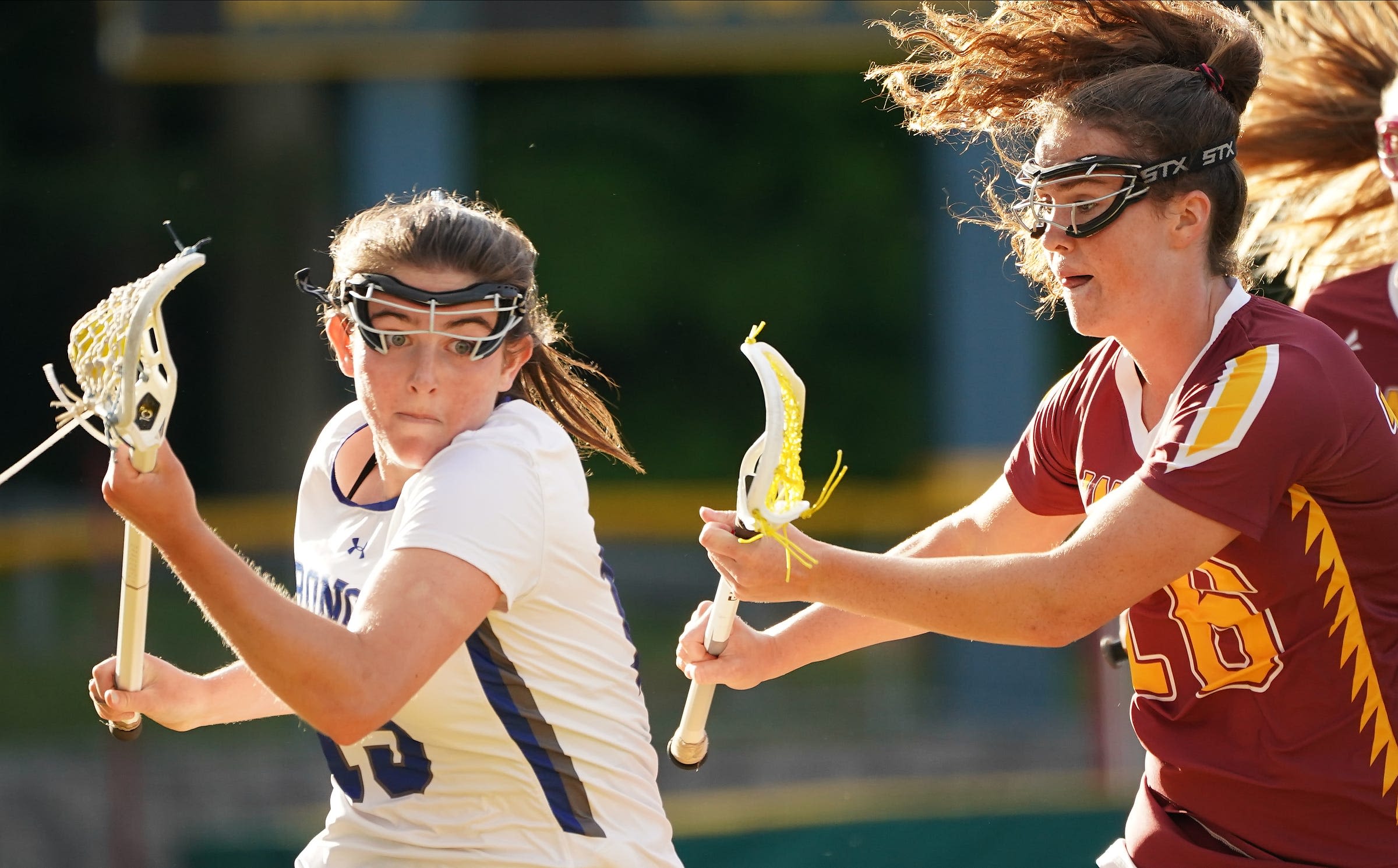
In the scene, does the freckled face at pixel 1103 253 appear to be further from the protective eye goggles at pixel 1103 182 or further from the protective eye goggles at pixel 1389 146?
the protective eye goggles at pixel 1389 146

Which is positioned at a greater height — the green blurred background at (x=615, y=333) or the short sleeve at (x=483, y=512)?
the short sleeve at (x=483, y=512)

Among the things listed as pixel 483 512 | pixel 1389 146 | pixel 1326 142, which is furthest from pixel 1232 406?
pixel 1326 142

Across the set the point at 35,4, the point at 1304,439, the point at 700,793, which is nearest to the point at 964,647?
the point at 700,793

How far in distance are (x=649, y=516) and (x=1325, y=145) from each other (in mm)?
6845

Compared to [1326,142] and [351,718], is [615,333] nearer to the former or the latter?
[1326,142]

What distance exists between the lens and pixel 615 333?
1389 cm

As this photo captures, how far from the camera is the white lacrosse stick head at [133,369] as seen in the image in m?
2.24

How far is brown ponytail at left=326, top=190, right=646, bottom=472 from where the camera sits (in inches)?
111

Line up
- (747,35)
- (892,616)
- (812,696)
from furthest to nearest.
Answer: (812,696) → (747,35) → (892,616)

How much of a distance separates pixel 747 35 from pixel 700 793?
4087 millimetres

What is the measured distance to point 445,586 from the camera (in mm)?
2492

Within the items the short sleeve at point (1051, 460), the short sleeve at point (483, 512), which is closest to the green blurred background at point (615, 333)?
the short sleeve at point (1051, 460)

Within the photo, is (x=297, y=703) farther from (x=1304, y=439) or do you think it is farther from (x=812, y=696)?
(x=812, y=696)

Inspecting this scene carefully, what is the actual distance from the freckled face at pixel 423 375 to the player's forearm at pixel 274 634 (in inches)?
18.3
